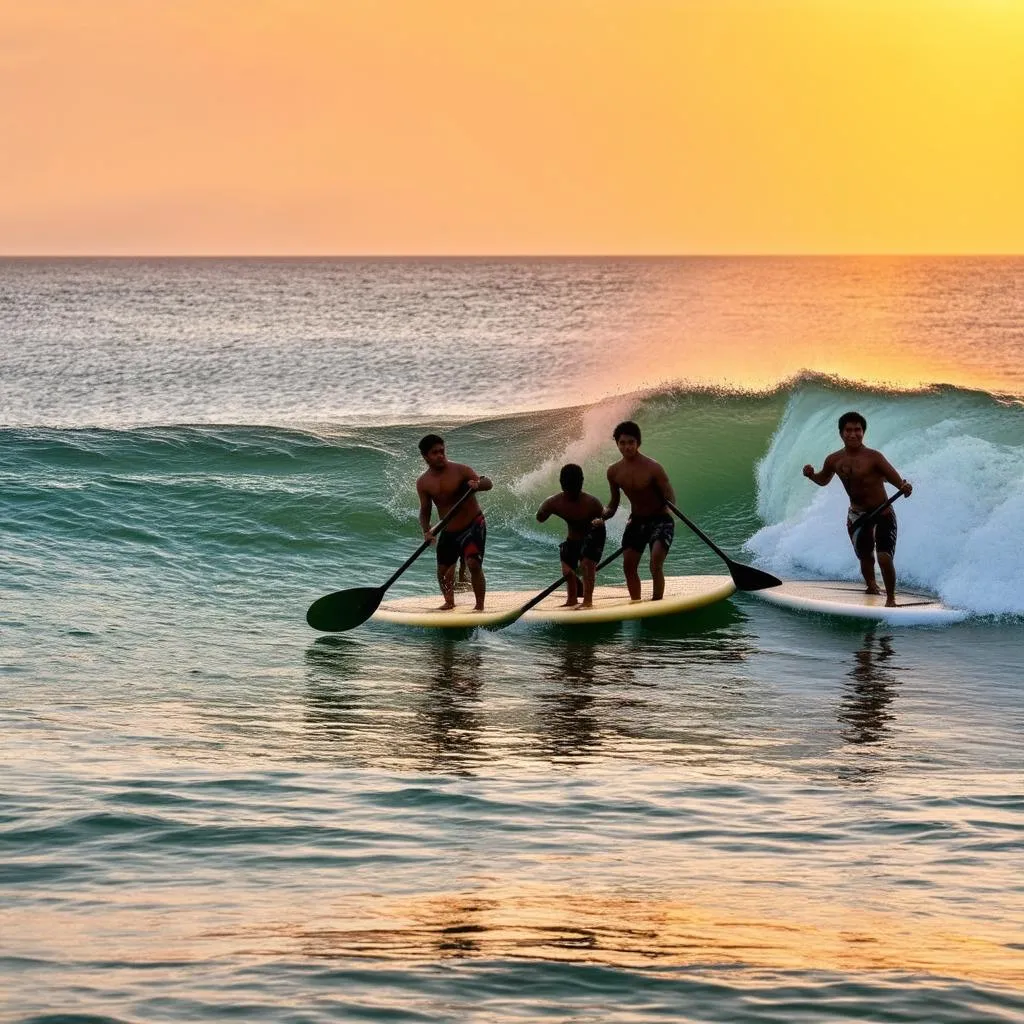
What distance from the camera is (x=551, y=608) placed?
12305 mm

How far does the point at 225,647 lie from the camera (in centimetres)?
1159

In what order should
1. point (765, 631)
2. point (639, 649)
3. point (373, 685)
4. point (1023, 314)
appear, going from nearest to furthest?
point (373, 685)
point (639, 649)
point (765, 631)
point (1023, 314)

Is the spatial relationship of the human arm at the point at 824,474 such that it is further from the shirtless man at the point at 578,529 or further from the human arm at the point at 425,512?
the human arm at the point at 425,512

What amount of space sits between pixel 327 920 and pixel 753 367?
19.6 meters

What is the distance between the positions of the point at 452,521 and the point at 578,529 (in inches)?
40.4

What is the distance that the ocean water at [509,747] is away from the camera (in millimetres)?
5172

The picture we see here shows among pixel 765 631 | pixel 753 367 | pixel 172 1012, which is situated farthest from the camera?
pixel 753 367

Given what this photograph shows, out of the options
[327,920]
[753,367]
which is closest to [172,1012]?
[327,920]

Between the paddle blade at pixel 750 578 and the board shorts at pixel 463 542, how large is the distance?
2156mm

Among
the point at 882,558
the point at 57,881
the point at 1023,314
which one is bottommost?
the point at 57,881

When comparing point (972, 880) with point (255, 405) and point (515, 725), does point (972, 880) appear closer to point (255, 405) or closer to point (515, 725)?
point (515, 725)

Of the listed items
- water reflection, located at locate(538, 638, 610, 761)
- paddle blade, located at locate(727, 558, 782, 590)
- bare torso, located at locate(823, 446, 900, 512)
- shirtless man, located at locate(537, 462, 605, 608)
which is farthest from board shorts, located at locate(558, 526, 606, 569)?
bare torso, located at locate(823, 446, 900, 512)

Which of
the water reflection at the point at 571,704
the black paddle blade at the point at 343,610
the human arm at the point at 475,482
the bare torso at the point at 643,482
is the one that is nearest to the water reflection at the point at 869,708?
the water reflection at the point at 571,704

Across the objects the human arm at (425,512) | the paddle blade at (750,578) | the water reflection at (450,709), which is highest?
the human arm at (425,512)
